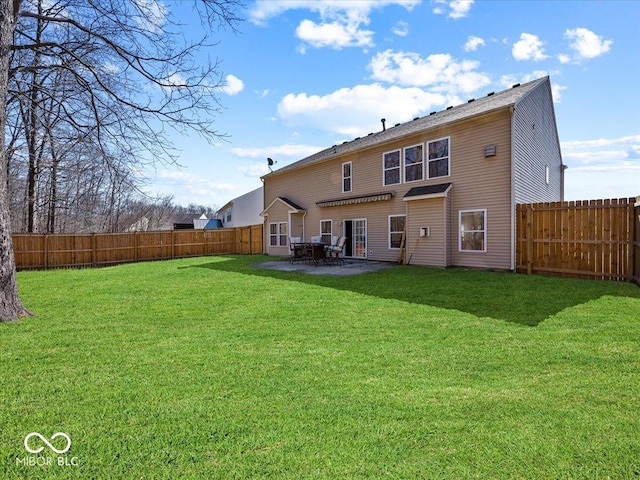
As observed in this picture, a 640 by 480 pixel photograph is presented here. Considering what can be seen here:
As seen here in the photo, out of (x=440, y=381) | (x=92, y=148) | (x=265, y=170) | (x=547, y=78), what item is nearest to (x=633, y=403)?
(x=440, y=381)

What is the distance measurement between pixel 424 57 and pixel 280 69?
5891 mm

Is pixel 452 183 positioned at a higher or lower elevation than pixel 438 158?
lower

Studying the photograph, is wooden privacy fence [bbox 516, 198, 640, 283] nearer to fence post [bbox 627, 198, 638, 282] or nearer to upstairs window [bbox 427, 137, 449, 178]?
fence post [bbox 627, 198, 638, 282]

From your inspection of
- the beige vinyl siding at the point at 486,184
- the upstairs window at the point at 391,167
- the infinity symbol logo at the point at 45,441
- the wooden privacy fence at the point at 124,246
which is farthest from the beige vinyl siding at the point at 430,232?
the infinity symbol logo at the point at 45,441

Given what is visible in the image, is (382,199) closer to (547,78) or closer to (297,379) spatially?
(547,78)

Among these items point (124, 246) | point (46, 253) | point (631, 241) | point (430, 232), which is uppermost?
point (430, 232)

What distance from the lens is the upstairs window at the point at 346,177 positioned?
1617 cm

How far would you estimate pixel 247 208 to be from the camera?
3341 cm

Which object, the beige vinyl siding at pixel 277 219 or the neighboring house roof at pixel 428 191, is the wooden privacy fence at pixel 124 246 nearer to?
the beige vinyl siding at pixel 277 219

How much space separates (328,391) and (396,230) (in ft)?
37.4

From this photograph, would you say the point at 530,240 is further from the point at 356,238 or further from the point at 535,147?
the point at 356,238

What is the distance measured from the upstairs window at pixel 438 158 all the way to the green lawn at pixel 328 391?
23.8 feet

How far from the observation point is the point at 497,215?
35.6 feet

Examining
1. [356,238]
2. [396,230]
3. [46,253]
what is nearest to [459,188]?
[396,230]
